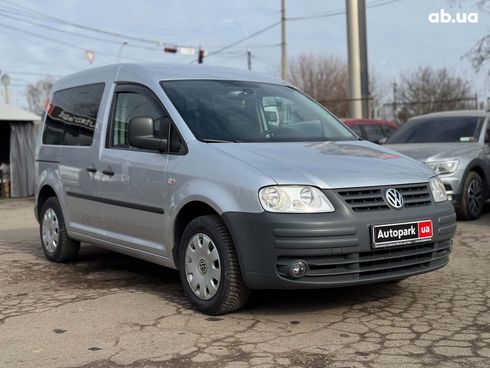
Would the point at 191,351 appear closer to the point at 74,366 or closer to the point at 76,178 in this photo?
the point at 74,366

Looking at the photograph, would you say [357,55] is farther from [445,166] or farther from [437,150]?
[445,166]

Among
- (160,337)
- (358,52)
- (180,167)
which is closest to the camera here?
(160,337)

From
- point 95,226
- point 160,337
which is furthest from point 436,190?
point 95,226

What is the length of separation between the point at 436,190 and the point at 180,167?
1927mm

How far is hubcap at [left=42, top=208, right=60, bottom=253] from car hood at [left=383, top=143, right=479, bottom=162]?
492cm

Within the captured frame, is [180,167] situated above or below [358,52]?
below

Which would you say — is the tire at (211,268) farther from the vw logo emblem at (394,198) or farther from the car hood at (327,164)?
the vw logo emblem at (394,198)

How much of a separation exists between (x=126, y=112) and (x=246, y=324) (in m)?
2.32

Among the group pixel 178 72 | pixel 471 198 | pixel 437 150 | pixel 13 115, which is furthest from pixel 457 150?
pixel 13 115

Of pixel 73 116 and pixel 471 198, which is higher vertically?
pixel 73 116

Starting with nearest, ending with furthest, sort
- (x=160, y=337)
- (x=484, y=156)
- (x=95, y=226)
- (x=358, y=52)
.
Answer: (x=160, y=337)
(x=95, y=226)
(x=484, y=156)
(x=358, y=52)

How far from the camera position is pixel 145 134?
4.86 m

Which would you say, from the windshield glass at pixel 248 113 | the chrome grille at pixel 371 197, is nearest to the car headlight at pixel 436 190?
the chrome grille at pixel 371 197

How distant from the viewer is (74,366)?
3615mm
